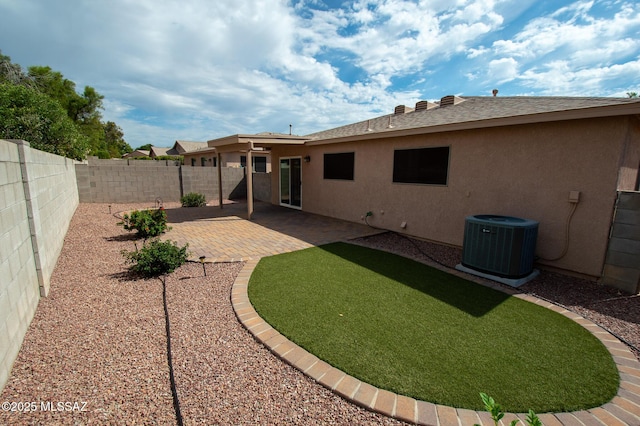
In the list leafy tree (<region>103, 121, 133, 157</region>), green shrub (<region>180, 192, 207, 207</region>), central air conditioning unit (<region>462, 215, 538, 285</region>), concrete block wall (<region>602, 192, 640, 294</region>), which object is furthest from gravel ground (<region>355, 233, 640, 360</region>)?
leafy tree (<region>103, 121, 133, 157</region>)

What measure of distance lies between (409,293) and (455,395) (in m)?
1.91

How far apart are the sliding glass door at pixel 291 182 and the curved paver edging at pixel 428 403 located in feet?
29.2

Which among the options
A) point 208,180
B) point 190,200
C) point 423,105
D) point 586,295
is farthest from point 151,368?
point 208,180

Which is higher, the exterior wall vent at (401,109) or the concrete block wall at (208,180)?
the exterior wall vent at (401,109)

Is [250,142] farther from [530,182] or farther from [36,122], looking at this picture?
[36,122]

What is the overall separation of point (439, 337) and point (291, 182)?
32.1 feet

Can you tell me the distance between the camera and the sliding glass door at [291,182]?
11492 millimetres

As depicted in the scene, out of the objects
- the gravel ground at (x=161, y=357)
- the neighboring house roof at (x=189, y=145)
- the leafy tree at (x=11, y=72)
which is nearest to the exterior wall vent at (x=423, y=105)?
the gravel ground at (x=161, y=357)

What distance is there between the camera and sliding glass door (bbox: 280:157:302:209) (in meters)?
11.5

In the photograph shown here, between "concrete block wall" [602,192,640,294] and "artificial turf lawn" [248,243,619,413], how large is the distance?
1.62 m

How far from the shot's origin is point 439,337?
2.96m

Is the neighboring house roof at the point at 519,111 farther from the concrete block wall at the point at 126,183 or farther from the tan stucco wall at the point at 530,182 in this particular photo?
the concrete block wall at the point at 126,183

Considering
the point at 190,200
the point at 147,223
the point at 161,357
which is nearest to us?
the point at 161,357

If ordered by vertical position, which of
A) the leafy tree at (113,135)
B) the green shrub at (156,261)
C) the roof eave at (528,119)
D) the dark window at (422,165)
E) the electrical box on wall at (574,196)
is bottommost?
the green shrub at (156,261)
